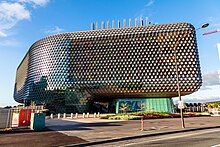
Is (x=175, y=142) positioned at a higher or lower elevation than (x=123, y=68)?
lower

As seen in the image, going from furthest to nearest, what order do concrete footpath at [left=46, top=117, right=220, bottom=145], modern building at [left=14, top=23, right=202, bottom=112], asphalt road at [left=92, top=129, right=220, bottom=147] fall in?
modern building at [left=14, top=23, right=202, bottom=112] → concrete footpath at [left=46, top=117, right=220, bottom=145] → asphalt road at [left=92, top=129, right=220, bottom=147]

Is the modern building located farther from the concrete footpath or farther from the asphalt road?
the asphalt road

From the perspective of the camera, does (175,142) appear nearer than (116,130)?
Yes

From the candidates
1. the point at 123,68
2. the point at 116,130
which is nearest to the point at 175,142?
the point at 116,130

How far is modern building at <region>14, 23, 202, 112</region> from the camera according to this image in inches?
3917

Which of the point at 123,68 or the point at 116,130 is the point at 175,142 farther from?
the point at 123,68

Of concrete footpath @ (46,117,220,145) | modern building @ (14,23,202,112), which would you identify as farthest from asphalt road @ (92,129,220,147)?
modern building @ (14,23,202,112)

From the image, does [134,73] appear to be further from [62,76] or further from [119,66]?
[62,76]

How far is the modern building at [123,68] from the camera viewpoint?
99500mm

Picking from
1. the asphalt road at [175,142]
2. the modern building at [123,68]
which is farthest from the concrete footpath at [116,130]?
the modern building at [123,68]

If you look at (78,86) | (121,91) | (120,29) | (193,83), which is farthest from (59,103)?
(193,83)

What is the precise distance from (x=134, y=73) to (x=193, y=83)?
23524 millimetres

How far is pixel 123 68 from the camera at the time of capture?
342 ft

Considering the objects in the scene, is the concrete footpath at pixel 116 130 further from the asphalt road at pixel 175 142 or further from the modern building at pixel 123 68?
the modern building at pixel 123 68
